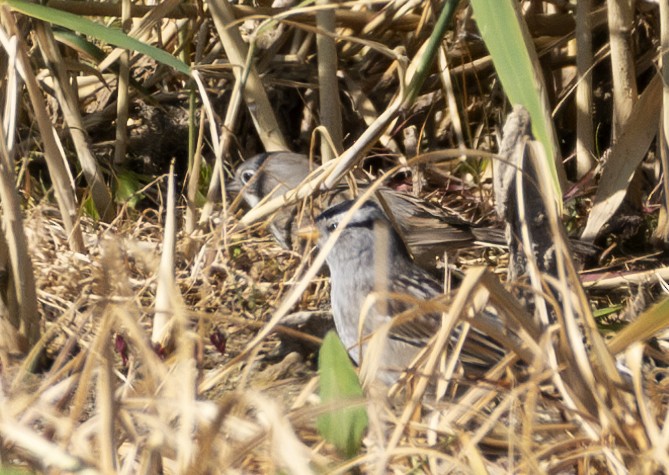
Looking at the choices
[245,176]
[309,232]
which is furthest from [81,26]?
[245,176]

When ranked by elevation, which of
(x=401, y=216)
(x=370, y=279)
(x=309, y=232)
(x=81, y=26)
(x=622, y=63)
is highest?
(x=81, y=26)

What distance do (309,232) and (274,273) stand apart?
0.26m

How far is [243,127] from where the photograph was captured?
499 centimetres

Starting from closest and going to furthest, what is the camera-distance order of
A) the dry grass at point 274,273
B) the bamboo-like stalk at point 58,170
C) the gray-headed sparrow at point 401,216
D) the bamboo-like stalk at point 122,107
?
1. the dry grass at point 274,273
2. the bamboo-like stalk at point 58,170
3. the gray-headed sparrow at point 401,216
4. the bamboo-like stalk at point 122,107

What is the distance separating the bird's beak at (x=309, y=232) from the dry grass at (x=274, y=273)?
0.16 meters

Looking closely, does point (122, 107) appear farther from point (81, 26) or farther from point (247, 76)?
point (81, 26)

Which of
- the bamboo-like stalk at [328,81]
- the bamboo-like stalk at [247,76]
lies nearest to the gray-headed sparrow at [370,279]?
the bamboo-like stalk at [328,81]

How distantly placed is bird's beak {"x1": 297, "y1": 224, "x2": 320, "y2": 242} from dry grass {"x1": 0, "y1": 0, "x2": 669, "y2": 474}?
16cm

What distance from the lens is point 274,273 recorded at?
12.9 feet

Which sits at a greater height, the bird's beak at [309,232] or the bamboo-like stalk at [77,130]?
the bamboo-like stalk at [77,130]

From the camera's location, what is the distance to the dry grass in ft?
6.57

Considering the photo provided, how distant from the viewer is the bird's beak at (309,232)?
369 centimetres

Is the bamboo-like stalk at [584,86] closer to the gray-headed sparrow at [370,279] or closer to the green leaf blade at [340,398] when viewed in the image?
the gray-headed sparrow at [370,279]

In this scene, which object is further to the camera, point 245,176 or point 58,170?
point 245,176
